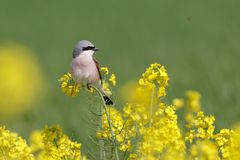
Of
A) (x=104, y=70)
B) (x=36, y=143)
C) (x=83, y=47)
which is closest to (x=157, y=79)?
(x=104, y=70)

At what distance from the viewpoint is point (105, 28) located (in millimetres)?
26656

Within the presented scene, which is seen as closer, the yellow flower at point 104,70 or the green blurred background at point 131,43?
the yellow flower at point 104,70

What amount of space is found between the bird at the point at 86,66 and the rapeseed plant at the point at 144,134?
323mm

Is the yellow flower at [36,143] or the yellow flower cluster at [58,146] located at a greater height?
the yellow flower at [36,143]

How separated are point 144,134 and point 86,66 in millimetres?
1453

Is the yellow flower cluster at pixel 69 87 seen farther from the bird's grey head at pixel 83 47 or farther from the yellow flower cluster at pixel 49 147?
the bird's grey head at pixel 83 47

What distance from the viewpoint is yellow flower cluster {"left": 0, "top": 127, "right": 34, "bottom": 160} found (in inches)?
211

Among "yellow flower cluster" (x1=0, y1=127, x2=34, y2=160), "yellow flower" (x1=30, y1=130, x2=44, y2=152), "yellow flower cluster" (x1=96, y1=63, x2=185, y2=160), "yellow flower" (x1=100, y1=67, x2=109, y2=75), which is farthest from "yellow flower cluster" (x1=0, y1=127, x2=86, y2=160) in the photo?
"yellow flower" (x1=30, y1=130, x2=44, y2=152)

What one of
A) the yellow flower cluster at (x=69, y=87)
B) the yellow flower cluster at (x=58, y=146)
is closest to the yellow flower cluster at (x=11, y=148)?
the yellow flower cluster at (x=58, y=146)

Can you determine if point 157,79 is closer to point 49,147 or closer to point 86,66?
point 49,147

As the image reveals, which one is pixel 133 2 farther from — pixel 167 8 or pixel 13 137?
pixel 13 137

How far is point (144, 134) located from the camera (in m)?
4.88

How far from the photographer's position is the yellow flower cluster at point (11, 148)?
5366 millimetres

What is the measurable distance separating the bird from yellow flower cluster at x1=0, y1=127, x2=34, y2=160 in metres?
0.76
